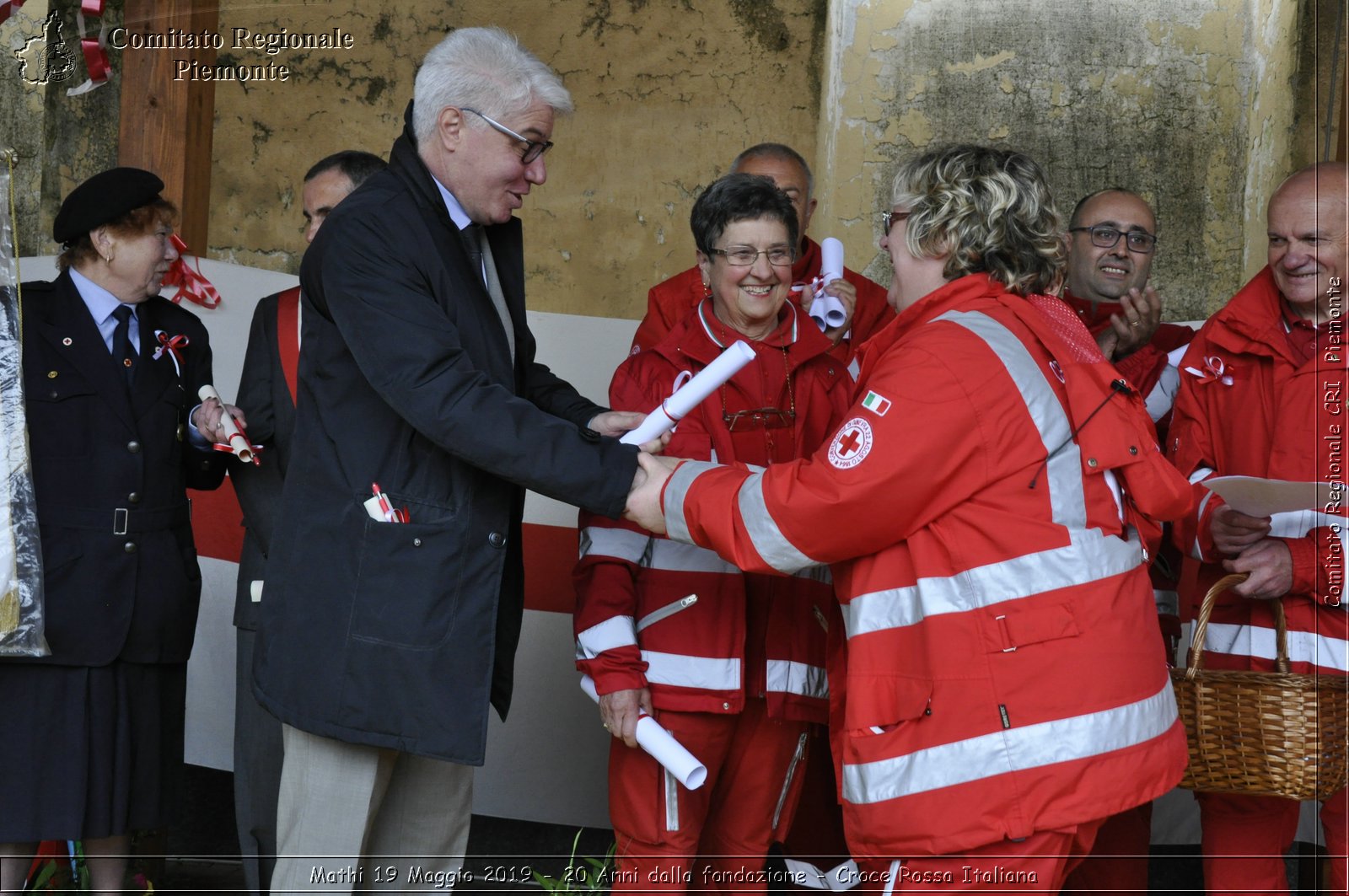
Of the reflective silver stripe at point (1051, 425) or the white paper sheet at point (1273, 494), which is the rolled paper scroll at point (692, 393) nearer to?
the reflective silver stripe at point (1051, 425)

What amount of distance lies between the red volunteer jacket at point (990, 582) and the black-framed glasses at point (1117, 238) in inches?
57.4

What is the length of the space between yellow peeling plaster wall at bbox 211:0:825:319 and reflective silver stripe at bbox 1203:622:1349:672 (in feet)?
10.4

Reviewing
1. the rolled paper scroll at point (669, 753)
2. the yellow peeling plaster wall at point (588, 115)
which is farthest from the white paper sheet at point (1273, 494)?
the yellow peeling plaster wall at point (588, 115)

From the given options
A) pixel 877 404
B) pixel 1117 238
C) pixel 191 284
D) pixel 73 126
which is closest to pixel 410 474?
pixel 877 404

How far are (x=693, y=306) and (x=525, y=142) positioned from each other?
1.04 m

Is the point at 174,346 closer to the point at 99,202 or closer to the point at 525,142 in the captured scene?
the point at 99,202

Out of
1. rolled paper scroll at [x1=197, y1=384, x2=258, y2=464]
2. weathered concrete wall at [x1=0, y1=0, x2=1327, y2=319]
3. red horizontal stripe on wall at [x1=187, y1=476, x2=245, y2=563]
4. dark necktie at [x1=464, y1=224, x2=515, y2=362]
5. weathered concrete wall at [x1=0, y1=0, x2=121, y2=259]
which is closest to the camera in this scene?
dark necktie at [x1=464, y1=224, x2=515, y2=362]

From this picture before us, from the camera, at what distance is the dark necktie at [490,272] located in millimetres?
2619

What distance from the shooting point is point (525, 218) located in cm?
580

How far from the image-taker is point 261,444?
10.9 feet

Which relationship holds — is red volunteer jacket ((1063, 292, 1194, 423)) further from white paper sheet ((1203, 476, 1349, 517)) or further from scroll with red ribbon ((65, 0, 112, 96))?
scroll with red ribbon ((65, 0, 112, 96))

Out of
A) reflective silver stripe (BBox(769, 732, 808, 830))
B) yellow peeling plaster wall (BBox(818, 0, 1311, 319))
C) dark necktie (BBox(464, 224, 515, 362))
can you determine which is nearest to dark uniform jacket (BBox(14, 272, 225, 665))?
dark necktie (BBox(464, 224, 515, 362))

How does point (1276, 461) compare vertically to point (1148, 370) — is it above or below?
below

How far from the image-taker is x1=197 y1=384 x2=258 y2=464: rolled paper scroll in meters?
2.94
